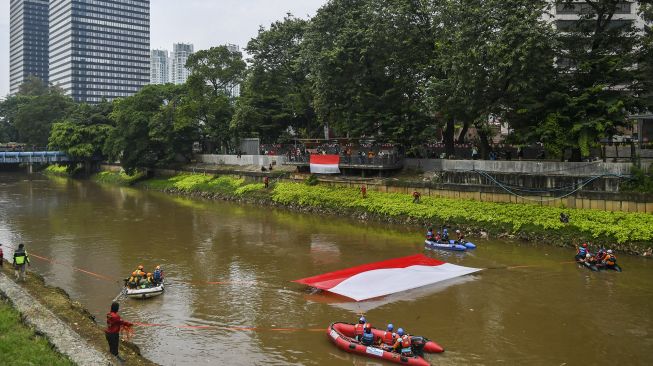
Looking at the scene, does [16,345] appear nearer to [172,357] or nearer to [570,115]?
[172,357]

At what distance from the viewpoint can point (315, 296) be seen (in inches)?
945

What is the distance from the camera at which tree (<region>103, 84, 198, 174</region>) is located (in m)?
72.4

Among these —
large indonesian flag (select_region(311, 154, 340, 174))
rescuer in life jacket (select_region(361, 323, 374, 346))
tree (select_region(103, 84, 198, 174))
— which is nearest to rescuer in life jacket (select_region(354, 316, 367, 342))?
rescuer in life jacket (select_region(361, 323, 374, 346))

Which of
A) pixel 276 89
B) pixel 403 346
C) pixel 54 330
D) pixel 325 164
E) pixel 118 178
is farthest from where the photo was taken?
pixel 118 178

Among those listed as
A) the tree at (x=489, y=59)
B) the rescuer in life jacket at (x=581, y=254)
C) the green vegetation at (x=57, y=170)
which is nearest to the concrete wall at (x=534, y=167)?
the tree at (x=489, y=59)

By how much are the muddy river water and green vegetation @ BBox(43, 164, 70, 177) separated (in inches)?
2526

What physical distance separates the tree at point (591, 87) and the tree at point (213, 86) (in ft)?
149

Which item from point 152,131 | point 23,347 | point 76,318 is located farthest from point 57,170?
point 23,347

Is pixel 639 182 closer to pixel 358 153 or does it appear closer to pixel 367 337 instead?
pixel 367 337

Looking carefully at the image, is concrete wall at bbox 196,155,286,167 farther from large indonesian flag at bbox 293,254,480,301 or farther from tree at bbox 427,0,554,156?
large indonesian flag at bbox 293,254,480,301

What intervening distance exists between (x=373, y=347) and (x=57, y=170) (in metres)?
107

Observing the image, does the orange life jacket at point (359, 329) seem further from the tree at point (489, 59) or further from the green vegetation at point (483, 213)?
the tree at point (489, 59)

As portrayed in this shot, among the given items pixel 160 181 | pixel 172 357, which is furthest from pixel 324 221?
pixel 160 181

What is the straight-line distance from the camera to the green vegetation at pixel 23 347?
1309 centimetres
